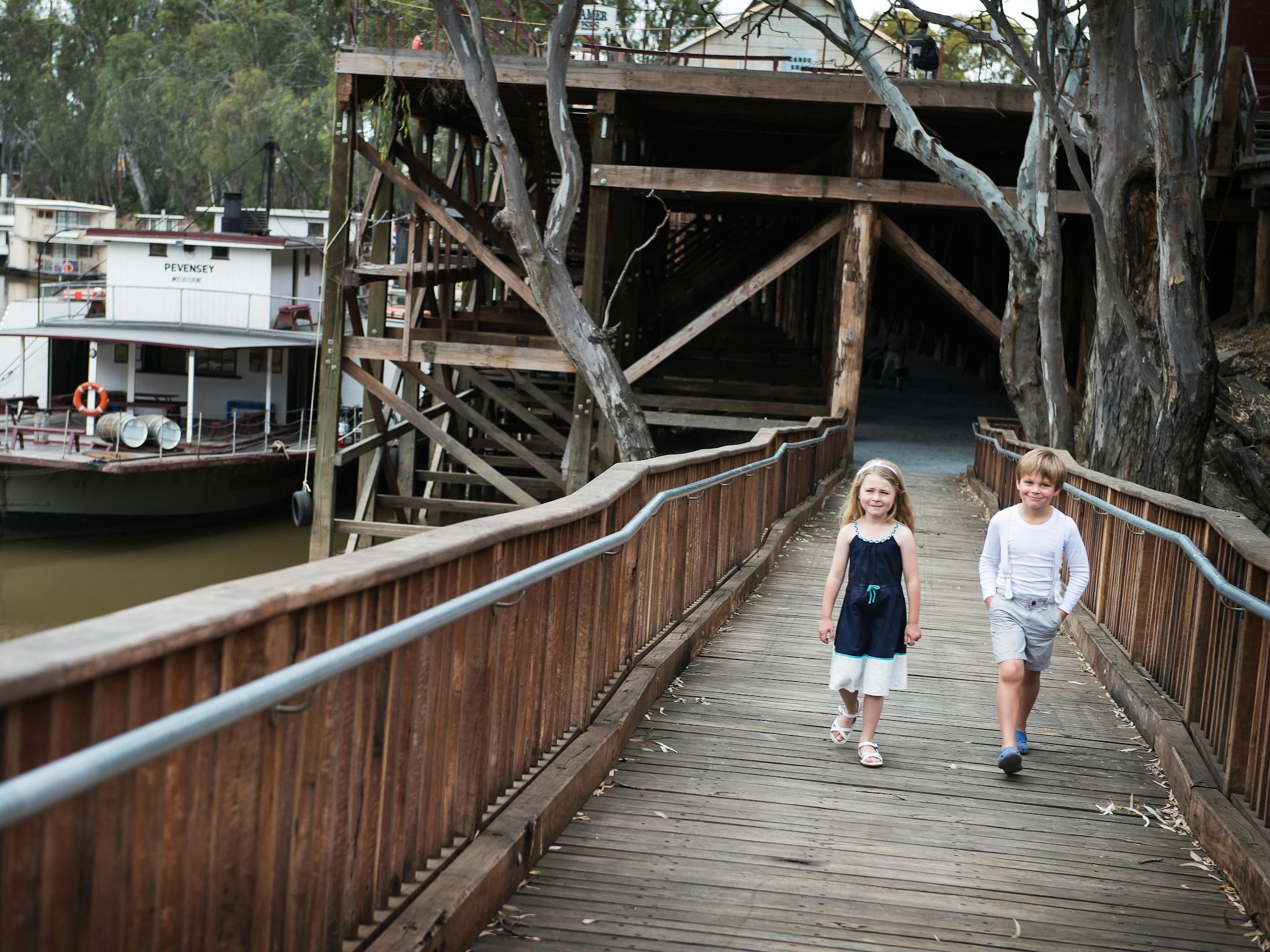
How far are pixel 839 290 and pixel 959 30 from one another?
5783 mm

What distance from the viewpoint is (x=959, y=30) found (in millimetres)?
14547

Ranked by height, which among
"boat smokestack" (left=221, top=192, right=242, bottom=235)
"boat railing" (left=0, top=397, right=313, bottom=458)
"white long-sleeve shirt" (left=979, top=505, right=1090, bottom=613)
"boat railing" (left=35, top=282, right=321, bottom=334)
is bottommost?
"boat railing" (left=0, top=397, right=313, bottom=458)

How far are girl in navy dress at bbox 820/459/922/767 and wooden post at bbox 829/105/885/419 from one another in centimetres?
1251

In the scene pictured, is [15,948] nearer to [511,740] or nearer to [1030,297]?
[511,740]

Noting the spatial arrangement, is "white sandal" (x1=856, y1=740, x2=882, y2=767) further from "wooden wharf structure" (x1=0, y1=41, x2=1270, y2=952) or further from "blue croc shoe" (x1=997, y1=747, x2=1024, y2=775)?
"blue croc shoe" (x1=997, y1=747, x2=1024, y2=775)

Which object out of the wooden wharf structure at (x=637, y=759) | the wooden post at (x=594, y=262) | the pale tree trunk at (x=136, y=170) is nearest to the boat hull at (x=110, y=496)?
the wooden post at (x=594, y=262)

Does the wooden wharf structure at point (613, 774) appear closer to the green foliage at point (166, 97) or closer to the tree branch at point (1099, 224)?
the tree branch at point (1099, 224)

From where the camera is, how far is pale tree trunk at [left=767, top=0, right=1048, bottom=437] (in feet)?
48.5

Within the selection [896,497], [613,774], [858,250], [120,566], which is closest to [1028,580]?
[896,497]

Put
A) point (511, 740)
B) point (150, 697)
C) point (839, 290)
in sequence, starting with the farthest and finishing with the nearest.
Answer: point (839, 290), point (511, 740), point (150, 697)

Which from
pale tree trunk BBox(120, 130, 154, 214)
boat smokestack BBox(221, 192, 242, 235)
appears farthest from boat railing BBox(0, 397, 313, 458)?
pale tree trunk BBox(120, 130, 154, 214)

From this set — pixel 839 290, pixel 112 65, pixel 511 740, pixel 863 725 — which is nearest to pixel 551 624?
pixel 511 740

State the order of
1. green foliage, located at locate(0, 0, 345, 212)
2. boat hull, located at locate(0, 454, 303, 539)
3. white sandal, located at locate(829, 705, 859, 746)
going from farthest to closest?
green foliage, located at locate(0, 0, 345, 212) → boat hull, located at locate(0, 454, 303, 539) → white sandal, located at locate(829, 705, 859, 746)

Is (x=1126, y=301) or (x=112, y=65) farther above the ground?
(x=112, y=65)
